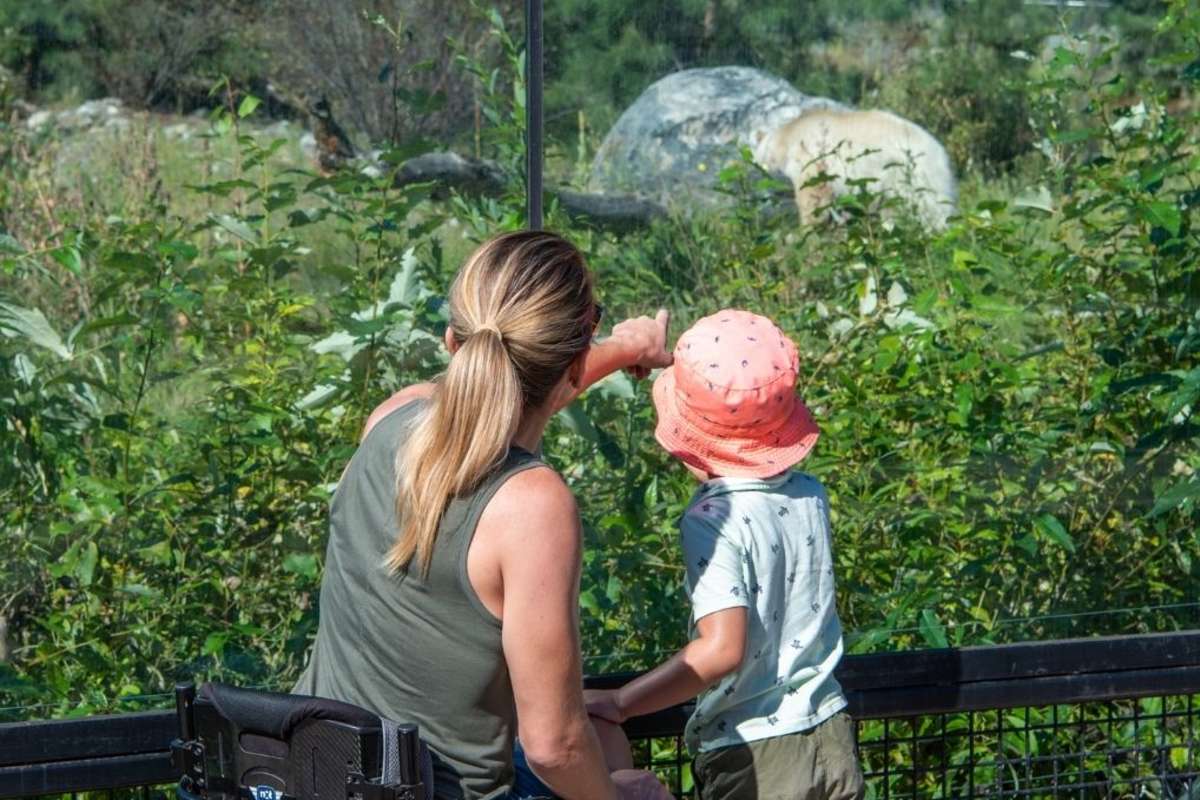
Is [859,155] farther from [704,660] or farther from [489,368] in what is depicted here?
[489,368]

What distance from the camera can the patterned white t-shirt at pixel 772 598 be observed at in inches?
86.1

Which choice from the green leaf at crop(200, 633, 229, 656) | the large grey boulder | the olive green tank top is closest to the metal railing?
the green leaf at crop(200, 633, 229, 656)

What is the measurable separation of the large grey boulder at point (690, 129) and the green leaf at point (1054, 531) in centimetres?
115

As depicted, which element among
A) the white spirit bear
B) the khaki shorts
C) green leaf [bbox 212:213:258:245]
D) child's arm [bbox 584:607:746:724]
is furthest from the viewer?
the white spirit bear

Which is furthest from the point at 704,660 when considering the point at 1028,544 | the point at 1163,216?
the point at 1163,216

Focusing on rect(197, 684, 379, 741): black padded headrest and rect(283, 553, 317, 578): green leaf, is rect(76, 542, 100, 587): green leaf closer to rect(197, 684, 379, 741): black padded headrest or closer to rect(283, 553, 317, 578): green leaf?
rect(283, 553, 317, 578): green leaf

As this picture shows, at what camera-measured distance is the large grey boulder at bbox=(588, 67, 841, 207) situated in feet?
12.2

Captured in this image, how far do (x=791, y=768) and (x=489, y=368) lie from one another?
2.36 feet

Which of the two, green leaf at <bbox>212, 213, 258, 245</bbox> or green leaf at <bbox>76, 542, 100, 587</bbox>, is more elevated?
green leaf at <bbox>212, 213, 258, 245</bbox>

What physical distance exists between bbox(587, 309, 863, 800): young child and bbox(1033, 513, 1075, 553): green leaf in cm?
110

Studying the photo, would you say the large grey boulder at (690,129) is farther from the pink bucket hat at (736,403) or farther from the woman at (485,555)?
the woman at (485,555)

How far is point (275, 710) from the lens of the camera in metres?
1.86

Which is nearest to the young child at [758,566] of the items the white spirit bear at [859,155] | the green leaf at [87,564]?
the green leaf at [87,564]

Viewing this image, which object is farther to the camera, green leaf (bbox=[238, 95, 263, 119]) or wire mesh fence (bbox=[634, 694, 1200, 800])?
green leaf (bbox=[238, 95, 263, 119])
